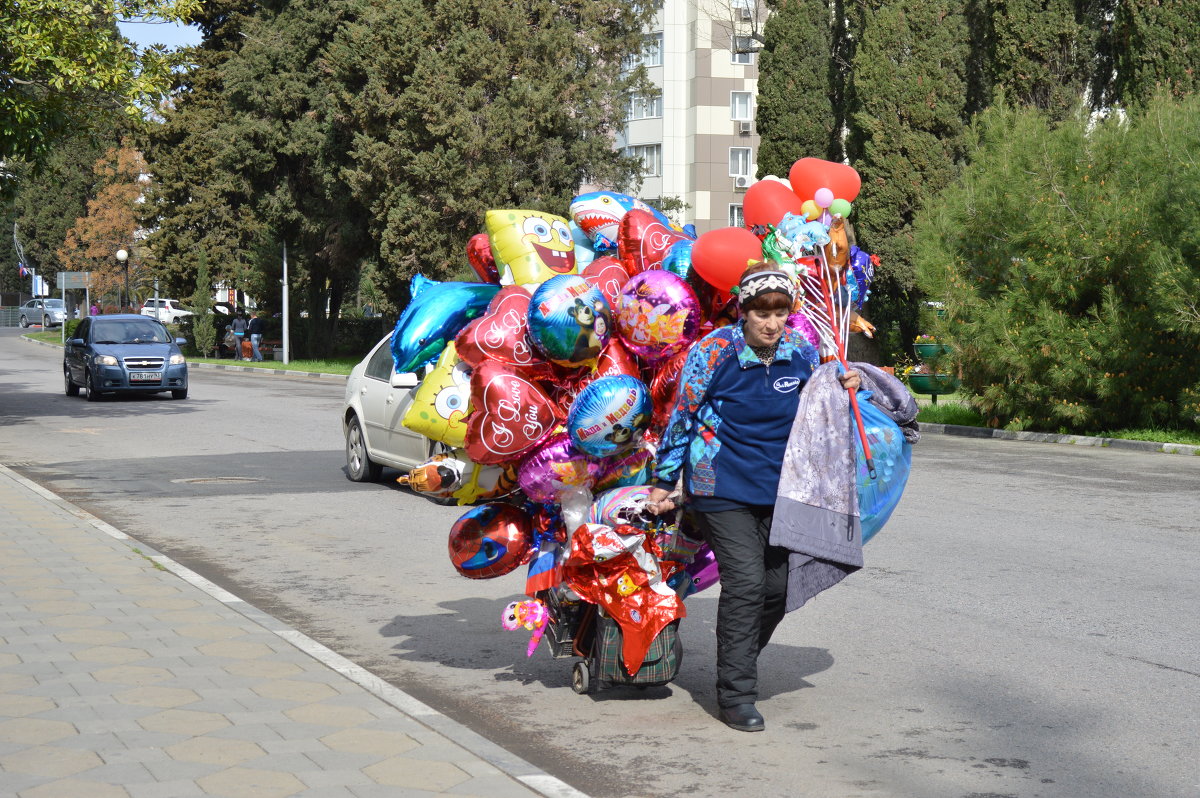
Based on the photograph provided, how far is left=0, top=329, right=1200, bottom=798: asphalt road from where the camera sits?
16.9 ft

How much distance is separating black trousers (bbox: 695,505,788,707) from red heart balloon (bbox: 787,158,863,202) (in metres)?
1.45

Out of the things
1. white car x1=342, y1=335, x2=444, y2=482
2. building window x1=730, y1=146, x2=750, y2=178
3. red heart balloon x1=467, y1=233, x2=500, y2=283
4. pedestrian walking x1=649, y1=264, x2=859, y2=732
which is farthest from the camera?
building window x1=730, y1=146, x2=750, y2=178

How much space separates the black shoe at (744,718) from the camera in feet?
18.1

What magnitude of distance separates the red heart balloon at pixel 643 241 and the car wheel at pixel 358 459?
830cm

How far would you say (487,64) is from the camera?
124 feet

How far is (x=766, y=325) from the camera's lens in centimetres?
537

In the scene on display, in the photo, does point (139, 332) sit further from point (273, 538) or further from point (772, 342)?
point (772, 342)

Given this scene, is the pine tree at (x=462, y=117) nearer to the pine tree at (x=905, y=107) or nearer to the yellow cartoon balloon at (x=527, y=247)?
the pine tree at (x=905, y=107)

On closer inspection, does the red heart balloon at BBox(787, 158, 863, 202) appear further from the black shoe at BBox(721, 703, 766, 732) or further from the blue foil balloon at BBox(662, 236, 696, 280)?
the black shoe at BBox(721, 703, 766, 732)

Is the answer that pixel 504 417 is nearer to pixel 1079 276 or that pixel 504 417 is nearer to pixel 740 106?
pixel 1079 276

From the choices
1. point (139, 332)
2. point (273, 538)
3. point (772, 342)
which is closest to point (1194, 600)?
point (772, 342)

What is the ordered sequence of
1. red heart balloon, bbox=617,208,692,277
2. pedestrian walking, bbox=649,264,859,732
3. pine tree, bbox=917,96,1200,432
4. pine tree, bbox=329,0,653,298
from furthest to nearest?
pine tree, bbox=329,0,653,298 → pine tree, bbox=917,96,1200,432 → red heart balloon, bbox=617,208,692,277 → pedestrian walking, bbox=649,264,859,732

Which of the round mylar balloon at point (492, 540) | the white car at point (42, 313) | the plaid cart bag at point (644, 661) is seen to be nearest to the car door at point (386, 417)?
the round mylar balloon at point (492, 540)

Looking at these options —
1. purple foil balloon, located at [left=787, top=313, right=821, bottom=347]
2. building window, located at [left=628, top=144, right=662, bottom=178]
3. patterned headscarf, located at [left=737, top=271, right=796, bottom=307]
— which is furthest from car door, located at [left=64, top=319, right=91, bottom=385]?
building window, located at [left=628, top=144, right=662, bottom=178]
